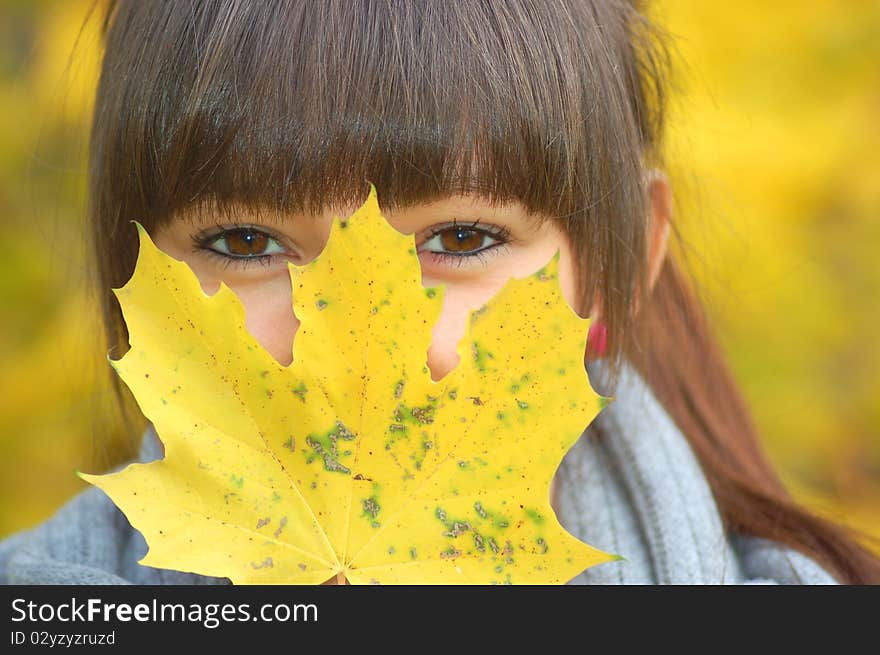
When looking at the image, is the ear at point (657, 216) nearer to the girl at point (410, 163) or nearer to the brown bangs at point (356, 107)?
the girl at point (410, 163)

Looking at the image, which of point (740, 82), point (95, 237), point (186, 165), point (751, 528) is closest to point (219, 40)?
point (186, 165)

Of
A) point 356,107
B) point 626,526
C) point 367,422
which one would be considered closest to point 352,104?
point 356,107

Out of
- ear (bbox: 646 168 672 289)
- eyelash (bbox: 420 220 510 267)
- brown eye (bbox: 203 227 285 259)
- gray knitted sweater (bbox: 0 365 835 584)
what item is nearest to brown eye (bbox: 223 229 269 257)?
brown eye (bbox: 203 227 285 259)

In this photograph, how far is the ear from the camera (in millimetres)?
963

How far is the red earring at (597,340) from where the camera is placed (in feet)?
2.95

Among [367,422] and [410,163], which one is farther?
[410,163]

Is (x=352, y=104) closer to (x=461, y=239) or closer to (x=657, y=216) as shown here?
(x=461, y=239)

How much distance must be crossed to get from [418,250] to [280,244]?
0.36ft

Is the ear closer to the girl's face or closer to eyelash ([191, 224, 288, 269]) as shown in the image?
the girl's face

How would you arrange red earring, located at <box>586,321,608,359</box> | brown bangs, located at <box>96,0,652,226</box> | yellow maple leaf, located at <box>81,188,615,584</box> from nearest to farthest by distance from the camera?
1. yellow maple leaf, located at <box>81,188,615,584</box>
2. brown bangs, located at <box>96,0,652,226</box>
3. red earring, located at <box>586,321,608,359</box>

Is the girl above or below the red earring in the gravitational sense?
above

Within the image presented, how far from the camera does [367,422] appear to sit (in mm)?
540

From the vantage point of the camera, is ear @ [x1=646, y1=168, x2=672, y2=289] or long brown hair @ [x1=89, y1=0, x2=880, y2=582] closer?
long brown hair @ [x1=89, y1=0, x2=880, y2=582]
